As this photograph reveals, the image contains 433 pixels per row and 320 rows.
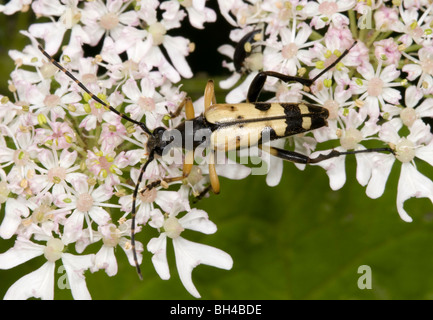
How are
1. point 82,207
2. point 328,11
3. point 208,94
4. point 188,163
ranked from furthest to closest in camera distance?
1. point 208,94
2. point 328,11
3. point 188,163
4. point 82,207

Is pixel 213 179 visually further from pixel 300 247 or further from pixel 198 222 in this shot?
pixel 300 247

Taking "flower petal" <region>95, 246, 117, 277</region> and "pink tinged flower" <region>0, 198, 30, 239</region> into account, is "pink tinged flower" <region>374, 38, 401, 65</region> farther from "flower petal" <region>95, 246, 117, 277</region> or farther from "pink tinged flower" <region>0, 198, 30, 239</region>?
"pink tinged flower" <region>0, 198, 30, 239</region>

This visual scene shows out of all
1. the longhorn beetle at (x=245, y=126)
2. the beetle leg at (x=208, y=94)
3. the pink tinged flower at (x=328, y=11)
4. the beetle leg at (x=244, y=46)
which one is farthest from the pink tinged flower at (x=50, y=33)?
the pink tinged flower at (x=328, y=11)

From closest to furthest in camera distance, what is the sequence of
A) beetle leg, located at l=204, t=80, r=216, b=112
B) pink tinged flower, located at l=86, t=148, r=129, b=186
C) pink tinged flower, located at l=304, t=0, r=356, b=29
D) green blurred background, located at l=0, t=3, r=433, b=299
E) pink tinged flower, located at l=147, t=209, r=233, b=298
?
pink tinged flower, located at l=86, t=148, r=129, b=186, pink tinged flower, located at l=147, t=209, r=233, b=298, pink tinged flower, located at l=304, t=0, r=356, b=29, beetle leg, located at l=204, t=80, r=216, b=112, green blurred background, located at l=0, t=3, r=433, b=299

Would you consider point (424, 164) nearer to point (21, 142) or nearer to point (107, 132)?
point (107, 132)

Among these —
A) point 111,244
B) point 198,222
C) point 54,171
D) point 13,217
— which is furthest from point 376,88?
point 13,217

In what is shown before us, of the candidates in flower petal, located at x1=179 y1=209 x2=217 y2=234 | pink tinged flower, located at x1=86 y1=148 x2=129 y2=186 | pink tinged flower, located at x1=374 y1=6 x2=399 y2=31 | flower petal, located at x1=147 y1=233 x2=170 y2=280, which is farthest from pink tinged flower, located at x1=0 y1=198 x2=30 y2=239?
pink tinged flower, located at x1=374 y1=6 x2=399 y2=31
